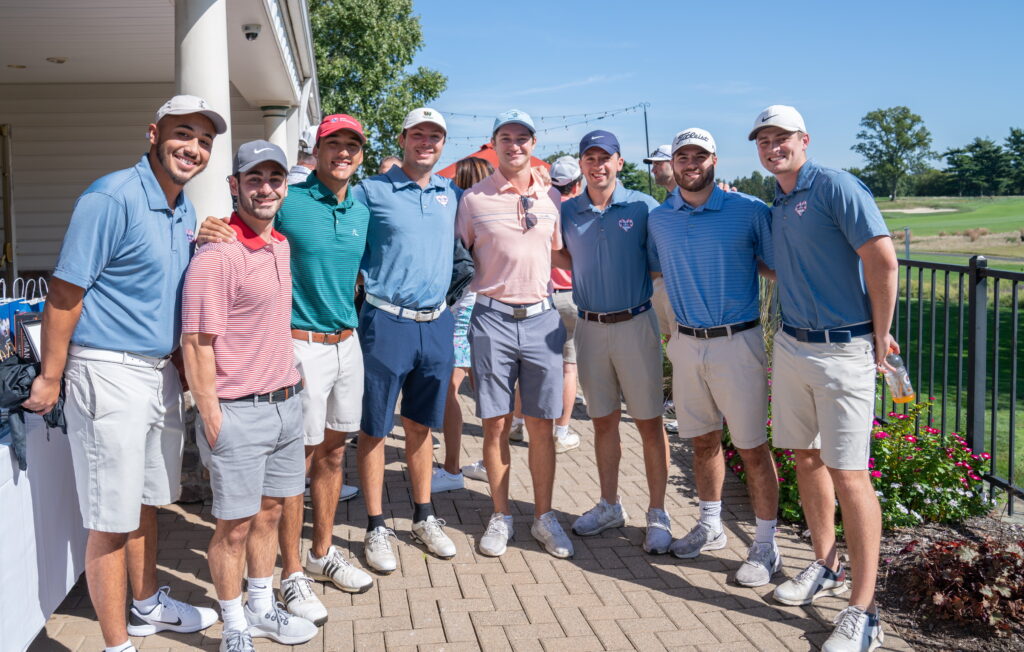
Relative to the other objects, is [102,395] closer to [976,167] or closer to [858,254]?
[858,254]

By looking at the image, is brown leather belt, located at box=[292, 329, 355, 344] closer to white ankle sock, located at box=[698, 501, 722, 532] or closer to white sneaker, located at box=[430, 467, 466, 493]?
white sneaker, located at box=[430, 467, 466, 493]

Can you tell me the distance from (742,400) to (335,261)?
199 centimetres

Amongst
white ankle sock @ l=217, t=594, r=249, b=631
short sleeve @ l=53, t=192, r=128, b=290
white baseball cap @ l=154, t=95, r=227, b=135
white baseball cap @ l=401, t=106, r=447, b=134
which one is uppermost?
white baseball cap @ l=401, t=106, r=447, b=134

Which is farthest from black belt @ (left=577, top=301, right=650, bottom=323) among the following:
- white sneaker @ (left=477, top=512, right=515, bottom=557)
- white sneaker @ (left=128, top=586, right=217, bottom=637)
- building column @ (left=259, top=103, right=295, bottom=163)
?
building column @ (left=259, top=103, right=295, bottom=163)

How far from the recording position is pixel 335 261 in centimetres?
366

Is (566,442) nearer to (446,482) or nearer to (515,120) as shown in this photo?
(446,482)

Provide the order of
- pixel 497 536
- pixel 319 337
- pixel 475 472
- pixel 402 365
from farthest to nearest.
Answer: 1. pixel 475 472
2. pixel 497 536
3. pixel 402 365
4. pixel 319 337

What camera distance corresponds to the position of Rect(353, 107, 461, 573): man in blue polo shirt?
3939mm

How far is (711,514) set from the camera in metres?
4.31

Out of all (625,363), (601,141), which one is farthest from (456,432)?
(601,141)

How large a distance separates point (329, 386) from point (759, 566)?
7.14ft

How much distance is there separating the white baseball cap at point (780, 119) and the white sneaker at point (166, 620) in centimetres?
315

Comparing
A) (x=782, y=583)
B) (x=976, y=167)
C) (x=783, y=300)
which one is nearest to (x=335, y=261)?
(x=783, y=300)

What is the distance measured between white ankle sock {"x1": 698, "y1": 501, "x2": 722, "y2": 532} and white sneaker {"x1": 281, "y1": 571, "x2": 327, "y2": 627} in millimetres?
1957
